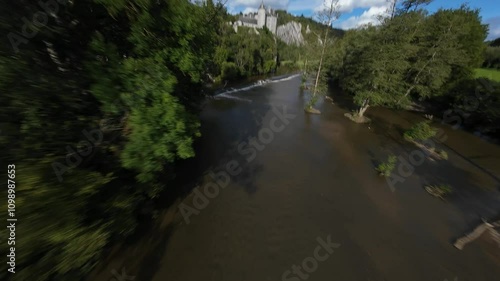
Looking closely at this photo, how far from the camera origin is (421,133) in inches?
700

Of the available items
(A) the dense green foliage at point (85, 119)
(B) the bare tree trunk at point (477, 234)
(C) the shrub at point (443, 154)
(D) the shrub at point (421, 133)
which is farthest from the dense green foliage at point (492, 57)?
(A) the dense green foliage at point (85, 119)

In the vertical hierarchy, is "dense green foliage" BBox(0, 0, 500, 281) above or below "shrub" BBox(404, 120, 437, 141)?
above

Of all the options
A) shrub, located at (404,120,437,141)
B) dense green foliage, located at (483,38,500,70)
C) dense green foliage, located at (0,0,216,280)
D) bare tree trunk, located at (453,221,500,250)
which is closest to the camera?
dense green foliage, located at (0,0,216,280)

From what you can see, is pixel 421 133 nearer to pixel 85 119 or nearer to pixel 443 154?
pixel 443 154

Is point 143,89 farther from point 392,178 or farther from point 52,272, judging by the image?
point 392,178

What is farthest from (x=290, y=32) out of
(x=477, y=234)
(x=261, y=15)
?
(x=477, y=234)

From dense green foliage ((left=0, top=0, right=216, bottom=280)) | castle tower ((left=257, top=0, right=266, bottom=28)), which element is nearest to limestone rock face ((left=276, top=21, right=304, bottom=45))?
castle tower ((left=257, top=0, right=266, bottom=28))

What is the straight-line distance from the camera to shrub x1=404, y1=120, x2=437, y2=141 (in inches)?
683

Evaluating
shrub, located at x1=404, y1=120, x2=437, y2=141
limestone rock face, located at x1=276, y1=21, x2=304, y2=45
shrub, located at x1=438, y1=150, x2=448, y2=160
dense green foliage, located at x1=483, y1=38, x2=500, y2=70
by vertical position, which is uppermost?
shrub, located at x1=404, y1=120, x2=437, y2=141

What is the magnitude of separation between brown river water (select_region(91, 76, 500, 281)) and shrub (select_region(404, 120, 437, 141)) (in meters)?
1.39

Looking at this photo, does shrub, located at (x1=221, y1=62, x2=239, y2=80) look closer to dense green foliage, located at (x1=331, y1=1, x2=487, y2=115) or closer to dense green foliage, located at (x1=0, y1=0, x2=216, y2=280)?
dense green foliage, located at (x1=331, y1=1, x2=487, y2=115)

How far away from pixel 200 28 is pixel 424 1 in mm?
18855

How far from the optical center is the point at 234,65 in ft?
132

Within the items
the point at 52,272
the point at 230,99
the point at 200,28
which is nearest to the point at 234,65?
the point at 230,99
